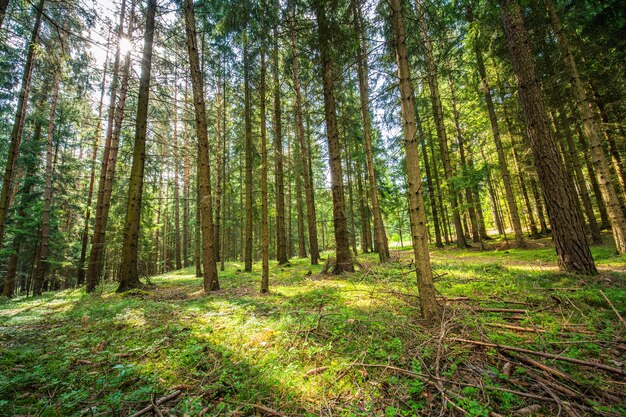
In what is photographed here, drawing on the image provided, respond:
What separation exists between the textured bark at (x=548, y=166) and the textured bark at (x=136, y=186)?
37.4 ft

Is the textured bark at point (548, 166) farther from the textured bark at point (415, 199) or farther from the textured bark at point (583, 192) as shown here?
the textured bark at point (583, 192)

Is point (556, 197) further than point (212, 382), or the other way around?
point (556, 197)

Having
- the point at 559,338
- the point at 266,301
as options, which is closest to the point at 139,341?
the point at 266,301

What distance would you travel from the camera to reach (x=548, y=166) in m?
5.36

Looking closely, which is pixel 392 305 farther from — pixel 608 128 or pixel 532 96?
pixel 608 128

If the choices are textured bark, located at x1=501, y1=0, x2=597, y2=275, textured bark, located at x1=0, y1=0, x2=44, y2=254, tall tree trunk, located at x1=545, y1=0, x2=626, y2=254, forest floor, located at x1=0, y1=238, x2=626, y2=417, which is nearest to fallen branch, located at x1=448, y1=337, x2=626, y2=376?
forest floor, located at x1=0, y1=238, x2=626, y2=417

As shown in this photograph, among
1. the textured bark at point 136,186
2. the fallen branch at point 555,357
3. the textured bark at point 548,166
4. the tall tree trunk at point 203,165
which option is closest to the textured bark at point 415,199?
the fallen branch at point 555,357

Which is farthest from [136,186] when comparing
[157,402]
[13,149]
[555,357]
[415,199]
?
[555,357]

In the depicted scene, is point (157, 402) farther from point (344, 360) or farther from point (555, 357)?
point (555, 357)

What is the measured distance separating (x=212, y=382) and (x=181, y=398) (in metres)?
0.31

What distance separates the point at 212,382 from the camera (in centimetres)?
260

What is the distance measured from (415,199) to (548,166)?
172 inches

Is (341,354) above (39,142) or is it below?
below

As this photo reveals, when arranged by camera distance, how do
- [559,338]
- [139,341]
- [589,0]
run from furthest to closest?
[589,0]
[139,341]
[559,338]
